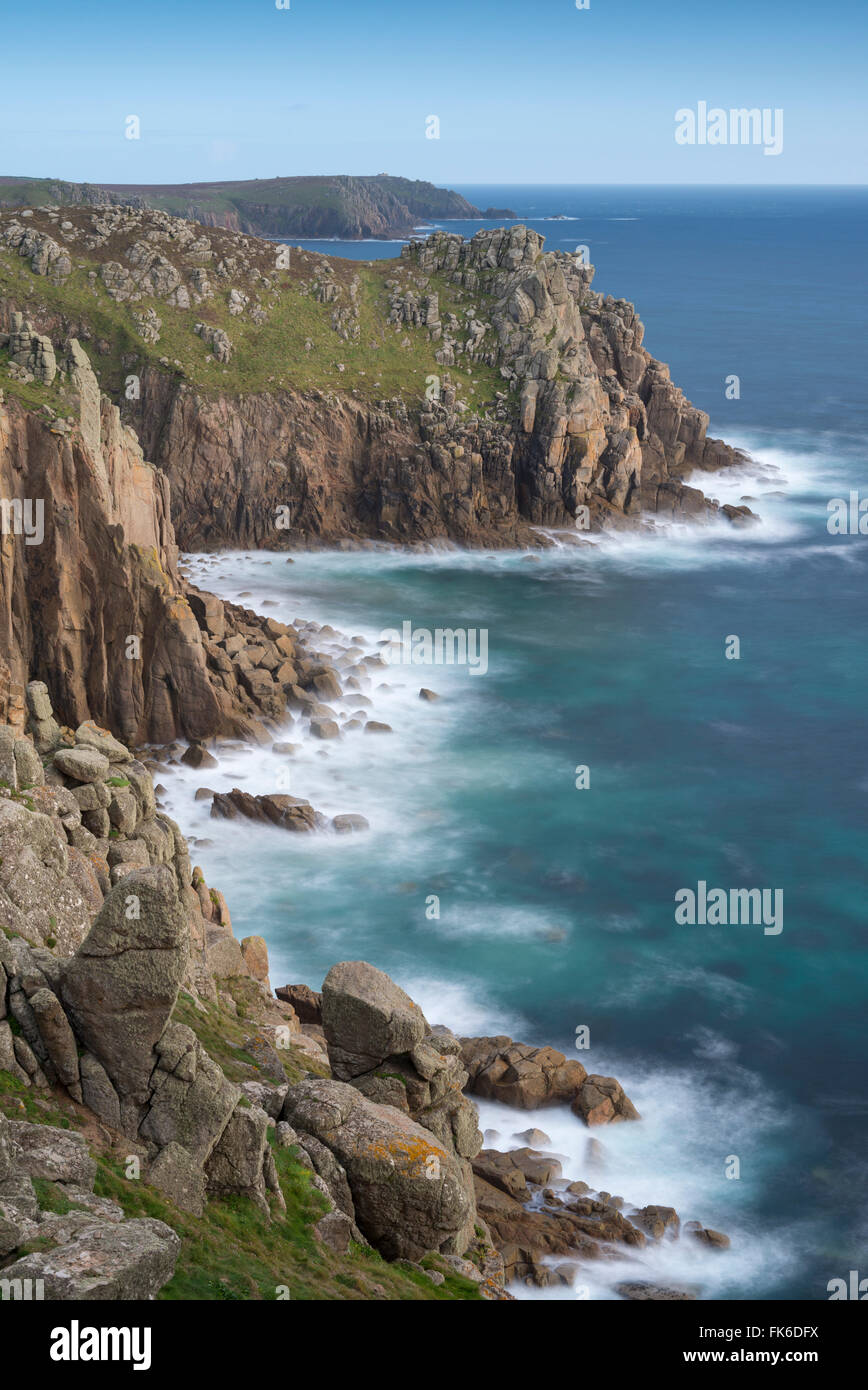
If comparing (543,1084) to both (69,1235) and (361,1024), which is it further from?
(69,1235)

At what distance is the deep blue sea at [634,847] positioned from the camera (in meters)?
45.0

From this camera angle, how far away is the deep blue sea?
1772 inches

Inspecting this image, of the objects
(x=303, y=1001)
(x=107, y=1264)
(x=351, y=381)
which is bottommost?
(x=303, y=1001)

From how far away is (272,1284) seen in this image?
Answer: 2353 cm

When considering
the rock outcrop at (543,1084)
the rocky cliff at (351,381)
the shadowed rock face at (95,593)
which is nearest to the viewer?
the rock outcrop at (543,1084)

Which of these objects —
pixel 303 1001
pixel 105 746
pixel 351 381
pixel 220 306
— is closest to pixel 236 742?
pixel 105 746

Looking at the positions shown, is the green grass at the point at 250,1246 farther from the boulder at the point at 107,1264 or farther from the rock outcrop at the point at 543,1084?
the rock outcrop at the point at 543,1084

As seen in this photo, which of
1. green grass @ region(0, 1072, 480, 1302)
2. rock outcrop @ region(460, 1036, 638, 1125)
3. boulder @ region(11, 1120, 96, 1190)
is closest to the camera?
green grass @ region(0, 1072, 480, 1302)

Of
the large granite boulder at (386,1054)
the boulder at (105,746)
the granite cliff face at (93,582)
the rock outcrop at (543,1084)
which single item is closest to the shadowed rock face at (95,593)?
the granite cliff face at (93,582)

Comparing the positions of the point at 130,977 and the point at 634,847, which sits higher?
the point at 130,977

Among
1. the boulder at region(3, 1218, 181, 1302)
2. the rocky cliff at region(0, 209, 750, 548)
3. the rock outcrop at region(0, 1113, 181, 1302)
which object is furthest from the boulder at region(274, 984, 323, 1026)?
the rocky cliff at region(0, 209, 750, 548)

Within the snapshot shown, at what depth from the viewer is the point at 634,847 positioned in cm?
6506

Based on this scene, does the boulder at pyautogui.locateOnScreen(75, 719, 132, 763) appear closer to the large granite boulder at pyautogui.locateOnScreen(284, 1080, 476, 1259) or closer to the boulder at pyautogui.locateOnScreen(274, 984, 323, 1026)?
the boulder at pyautogui.locateOnScreen(274, 984, 323, 1026)
